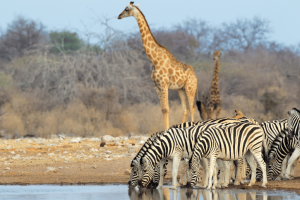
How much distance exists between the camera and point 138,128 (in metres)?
20.7

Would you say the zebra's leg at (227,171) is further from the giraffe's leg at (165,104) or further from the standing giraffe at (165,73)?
the standing giraffe at (165,73)

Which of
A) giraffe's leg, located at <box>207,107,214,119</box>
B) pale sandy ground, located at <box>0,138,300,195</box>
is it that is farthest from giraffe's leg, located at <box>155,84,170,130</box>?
giraffe's leg, located at <box>207,107,214,119</box>

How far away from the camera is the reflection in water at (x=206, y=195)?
7098mm

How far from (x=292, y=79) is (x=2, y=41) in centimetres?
2387

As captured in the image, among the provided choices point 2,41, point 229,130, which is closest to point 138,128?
point 229,130

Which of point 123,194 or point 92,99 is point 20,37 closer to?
point 92,99

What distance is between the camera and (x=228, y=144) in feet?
26.6

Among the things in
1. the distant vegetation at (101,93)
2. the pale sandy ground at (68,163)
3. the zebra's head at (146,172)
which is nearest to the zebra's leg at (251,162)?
the pale sandy ground at (68,163)

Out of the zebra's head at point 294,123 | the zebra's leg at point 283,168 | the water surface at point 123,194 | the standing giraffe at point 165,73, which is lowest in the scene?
the water surface at point 123,194

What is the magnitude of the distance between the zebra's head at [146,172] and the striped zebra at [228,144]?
74 centimetres

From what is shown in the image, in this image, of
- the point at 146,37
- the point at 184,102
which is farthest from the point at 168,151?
the point at 146,37

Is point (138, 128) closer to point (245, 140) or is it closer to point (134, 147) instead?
point (134, 147)

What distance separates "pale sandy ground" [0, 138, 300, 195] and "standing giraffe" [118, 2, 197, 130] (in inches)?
83.9

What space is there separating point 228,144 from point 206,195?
1156mm
